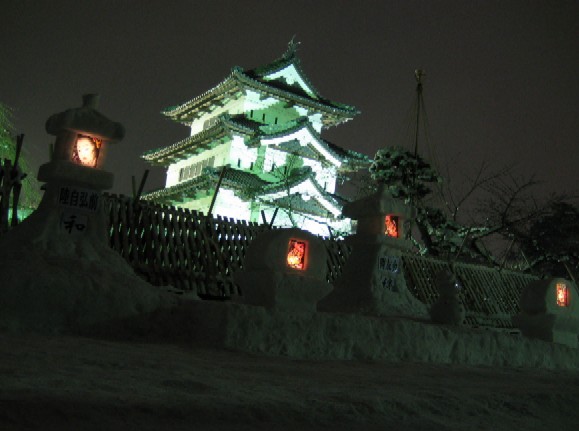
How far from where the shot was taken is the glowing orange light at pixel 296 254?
306 inches

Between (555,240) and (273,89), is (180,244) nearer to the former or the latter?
(555,240)

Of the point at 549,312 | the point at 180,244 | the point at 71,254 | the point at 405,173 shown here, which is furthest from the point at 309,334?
the point at 405,173

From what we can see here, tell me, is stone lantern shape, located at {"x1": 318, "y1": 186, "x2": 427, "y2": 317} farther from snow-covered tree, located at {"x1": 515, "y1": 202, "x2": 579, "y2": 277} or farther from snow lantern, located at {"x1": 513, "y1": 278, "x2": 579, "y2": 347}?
snow-covered tree, located at {"x1": 515, "y1": 202, "x2": 579, "y2": 277}

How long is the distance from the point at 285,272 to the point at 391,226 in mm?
3338

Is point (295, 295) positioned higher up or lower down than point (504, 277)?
lower down

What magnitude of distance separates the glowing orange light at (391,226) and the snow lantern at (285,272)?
248 centimetres

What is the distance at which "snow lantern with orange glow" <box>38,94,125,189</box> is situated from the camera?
23.5ft

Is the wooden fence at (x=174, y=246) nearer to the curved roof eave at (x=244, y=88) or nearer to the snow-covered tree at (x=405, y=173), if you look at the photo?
the snow-covered tree at (x=405, y=173)

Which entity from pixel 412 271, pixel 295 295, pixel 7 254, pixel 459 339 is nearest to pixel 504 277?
pixel 412 271

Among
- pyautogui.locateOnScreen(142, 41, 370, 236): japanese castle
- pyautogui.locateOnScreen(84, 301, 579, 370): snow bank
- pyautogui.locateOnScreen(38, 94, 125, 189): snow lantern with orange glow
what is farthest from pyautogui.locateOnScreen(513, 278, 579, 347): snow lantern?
pyautogui.locateOnScreen(142, 41, 370, 236): japanese castle

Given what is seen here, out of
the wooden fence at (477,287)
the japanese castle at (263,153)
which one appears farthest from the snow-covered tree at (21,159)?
the wooden fence at (477,287)

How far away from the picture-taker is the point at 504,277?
1619cm

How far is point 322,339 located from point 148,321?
80.6 inches

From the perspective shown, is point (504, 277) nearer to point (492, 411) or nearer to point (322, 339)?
point (322, 339)
